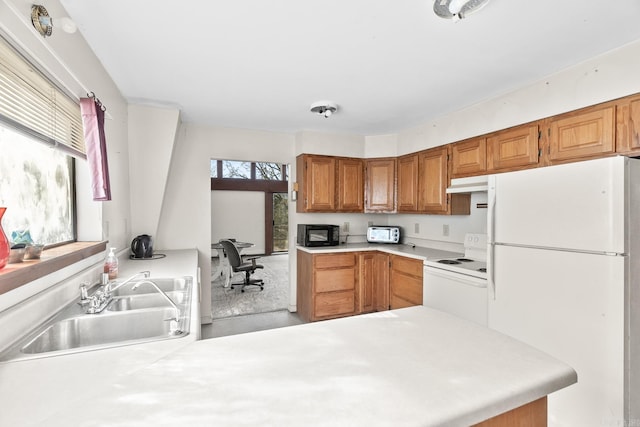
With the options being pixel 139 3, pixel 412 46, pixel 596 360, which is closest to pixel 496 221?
pixel 596 360

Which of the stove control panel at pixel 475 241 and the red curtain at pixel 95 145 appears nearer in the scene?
the red curtain at pixel 95 145

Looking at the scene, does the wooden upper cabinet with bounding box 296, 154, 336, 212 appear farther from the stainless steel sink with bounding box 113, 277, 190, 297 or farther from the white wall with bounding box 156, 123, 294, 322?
→ the stainless steel sink with bounding box 113, 277, 190, 297

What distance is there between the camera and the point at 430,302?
2.91m

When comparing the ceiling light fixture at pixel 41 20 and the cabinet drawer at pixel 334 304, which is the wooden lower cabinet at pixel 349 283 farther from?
the ceiling light fixture at pixel 41 20

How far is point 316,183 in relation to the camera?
380cm

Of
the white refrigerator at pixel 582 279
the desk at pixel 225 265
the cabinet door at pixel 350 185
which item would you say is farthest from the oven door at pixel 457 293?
the desk at pixel 225 265

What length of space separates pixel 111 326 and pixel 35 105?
1.06m

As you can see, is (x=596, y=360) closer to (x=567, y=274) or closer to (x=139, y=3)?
(x=567, y=274)

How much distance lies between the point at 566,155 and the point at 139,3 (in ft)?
9.28

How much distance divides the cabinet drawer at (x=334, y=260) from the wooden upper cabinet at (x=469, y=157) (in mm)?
1494

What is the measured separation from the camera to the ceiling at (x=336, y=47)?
5.07 feet

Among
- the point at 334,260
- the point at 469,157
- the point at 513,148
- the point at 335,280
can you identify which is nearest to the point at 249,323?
the point at 335,280

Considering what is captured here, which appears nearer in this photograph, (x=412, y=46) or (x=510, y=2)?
(x=510, y=2)

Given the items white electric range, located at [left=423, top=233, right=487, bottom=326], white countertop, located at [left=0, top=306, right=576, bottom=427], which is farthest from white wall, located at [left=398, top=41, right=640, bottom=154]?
white countertop, located at [left=0, top=306, right=576, bottom=427]
